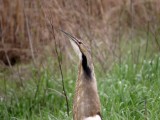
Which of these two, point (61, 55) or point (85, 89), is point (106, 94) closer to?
point (61, 55)

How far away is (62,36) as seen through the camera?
7.82 meters

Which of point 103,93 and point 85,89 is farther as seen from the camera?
point 103,93

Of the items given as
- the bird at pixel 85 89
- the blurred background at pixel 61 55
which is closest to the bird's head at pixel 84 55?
the bird at pixel 85 89

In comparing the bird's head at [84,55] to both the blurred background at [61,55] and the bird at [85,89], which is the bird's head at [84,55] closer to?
the bird at [85,89]

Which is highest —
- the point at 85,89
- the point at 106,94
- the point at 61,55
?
the point at 61,55

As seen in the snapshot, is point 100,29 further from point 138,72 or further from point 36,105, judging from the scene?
point 36,105

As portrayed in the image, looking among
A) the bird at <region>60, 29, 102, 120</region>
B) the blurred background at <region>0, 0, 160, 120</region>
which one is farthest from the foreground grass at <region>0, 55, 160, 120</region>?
the bird at <region>60, 29, 102, 120</region>

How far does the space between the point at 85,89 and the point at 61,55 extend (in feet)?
11.7

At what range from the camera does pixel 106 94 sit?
20.8 ft

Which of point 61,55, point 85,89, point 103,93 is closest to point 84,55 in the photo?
point 85,89

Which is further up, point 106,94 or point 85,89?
point 85,89

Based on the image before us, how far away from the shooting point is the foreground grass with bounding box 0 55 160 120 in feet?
19.0

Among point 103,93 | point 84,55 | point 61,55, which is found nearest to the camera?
point 84,55

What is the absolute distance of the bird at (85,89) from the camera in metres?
3.70
